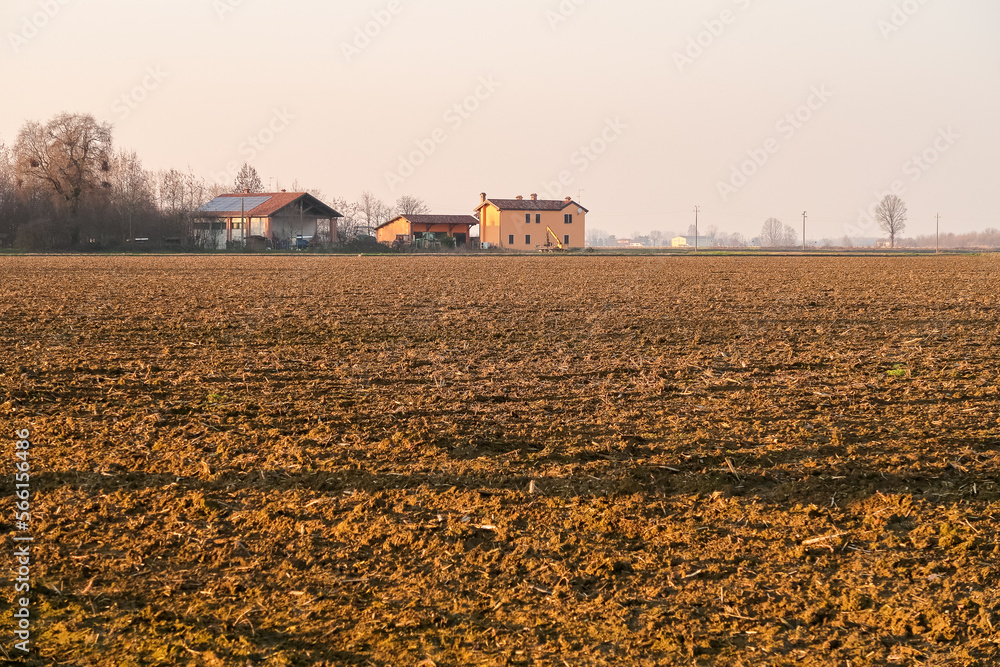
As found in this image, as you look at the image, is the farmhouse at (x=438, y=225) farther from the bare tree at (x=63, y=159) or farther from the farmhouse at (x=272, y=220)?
the bare tree at (x=63, y=159)

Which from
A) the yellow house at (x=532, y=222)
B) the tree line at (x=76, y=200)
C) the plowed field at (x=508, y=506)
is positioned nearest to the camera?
the plowed field at (x=508, y=506)

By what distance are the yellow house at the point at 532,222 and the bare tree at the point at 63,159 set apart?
1671 inches

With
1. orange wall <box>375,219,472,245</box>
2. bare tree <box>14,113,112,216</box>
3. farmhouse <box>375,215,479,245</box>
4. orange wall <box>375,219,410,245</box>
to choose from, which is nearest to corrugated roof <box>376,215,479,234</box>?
farmhouse <box>375,215,479,245</box>

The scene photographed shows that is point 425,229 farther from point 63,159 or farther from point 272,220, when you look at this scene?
point 63,159

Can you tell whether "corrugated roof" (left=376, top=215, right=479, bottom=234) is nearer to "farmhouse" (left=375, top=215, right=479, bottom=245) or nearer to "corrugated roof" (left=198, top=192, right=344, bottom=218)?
"farmhouse" (left=375, top=215, right=479, bottom=245)

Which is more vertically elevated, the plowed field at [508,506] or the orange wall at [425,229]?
the orange wall at [425,229]

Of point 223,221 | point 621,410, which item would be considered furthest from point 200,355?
point 223,221

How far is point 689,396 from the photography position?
8.53 meters

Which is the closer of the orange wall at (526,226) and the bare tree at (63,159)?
the bare tree at (63,159)

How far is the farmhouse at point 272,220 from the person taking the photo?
81.5 meters

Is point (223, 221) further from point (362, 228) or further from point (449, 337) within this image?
point (449, 337)

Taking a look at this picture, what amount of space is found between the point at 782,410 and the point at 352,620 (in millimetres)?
5105

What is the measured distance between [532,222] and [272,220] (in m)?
30.9

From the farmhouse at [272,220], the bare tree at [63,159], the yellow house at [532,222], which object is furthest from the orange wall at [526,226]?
the bare tree at [63,159]
